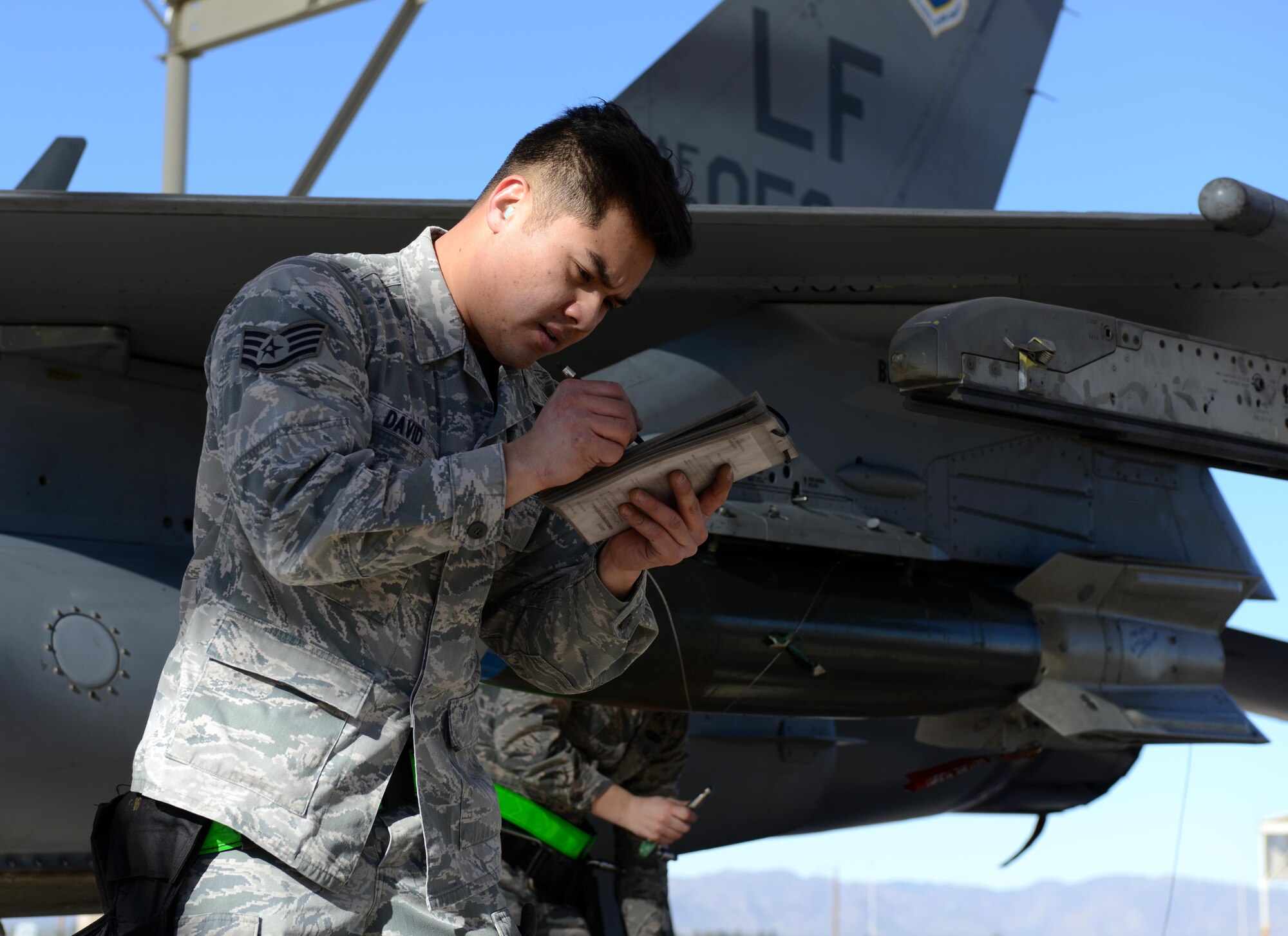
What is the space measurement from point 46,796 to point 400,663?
2.41 meters

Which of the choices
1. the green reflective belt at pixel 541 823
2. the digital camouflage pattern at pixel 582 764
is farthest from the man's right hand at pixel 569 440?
the green reflective belt at pixel 541 823

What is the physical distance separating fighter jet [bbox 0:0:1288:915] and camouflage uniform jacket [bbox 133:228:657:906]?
1.68 metres

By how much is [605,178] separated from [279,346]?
1.54ft

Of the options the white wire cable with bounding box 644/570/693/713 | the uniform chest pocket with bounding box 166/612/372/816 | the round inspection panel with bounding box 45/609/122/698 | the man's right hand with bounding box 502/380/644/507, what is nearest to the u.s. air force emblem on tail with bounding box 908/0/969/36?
the white wire cable with bounding box 644/570/693/713

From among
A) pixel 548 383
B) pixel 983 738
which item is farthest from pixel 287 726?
pixel 983 738

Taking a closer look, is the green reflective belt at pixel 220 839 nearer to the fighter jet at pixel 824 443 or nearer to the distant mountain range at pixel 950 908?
the fighter jet at pixel 824 443

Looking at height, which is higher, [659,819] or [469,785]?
[469,785]

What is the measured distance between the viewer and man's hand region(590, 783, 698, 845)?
368cm

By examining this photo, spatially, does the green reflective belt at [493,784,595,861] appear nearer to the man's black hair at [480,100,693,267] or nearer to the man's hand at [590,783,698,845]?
the man's hand at [590,783,698,845]

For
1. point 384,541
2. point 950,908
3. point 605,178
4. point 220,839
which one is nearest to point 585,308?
point 605,178

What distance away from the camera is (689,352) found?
441 centimetres

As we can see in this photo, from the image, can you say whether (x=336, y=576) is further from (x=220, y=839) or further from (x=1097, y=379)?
(x=1097, y=379)

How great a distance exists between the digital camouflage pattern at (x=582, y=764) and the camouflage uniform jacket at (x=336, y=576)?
1.85 metres

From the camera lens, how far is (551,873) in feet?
11.9
